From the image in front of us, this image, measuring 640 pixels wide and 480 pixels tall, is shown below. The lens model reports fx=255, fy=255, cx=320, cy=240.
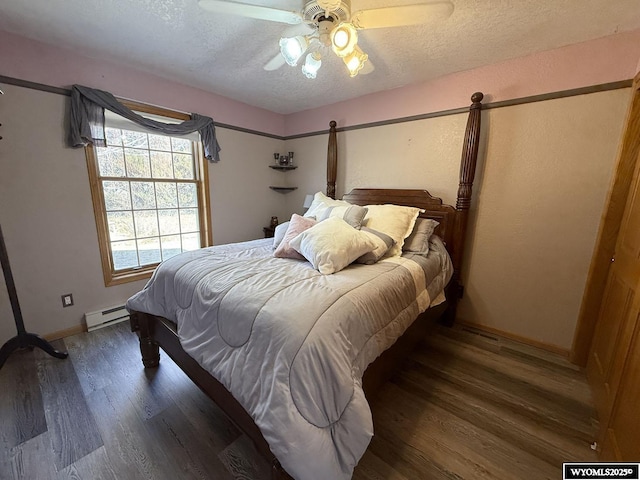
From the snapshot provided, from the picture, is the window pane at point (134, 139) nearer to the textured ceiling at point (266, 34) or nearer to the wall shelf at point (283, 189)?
the textured ceiling at point (266, 34)

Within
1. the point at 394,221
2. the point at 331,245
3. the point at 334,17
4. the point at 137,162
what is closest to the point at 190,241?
the point at 137,162

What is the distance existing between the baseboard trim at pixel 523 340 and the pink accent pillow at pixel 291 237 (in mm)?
1921

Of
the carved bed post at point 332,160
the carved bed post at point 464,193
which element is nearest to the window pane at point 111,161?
the carved bed post at point 332,160

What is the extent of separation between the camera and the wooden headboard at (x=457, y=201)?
→ 221 centimetres

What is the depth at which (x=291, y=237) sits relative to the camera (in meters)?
2.01

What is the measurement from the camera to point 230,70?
7.82 feet

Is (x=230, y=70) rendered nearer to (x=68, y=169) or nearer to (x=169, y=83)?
(x=169, y=83)

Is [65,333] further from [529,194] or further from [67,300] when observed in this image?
[529,194]

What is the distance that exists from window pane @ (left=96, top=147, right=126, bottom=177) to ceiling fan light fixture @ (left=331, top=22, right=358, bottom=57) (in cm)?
231

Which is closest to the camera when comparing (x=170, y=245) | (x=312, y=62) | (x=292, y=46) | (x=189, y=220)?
(x=292, y=46)

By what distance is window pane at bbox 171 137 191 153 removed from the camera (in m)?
2.85

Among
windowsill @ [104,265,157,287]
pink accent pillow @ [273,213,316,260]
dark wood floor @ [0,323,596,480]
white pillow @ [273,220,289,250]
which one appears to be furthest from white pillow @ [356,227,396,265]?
windowsill @ [104,265,157,287]

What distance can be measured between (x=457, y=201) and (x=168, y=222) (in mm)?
3041

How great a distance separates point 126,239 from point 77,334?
93cm
